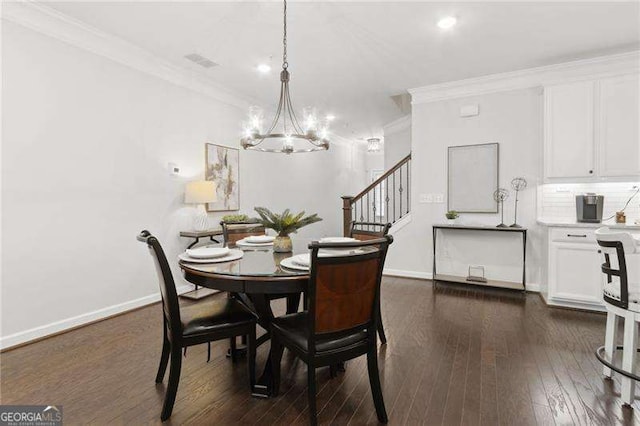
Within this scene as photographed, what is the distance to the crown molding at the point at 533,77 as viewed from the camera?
12.5 feet

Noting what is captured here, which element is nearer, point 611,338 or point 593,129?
point 611,338

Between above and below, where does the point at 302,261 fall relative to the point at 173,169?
below

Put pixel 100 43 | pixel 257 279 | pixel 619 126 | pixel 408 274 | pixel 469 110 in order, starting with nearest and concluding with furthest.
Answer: pixel 257 279
pixel 100 43
pixel 619 126
pixel 469 110
pixel 408 274

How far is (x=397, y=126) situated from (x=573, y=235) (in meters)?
4.35

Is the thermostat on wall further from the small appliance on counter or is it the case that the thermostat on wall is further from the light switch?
the light switch

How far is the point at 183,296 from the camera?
4211 mm

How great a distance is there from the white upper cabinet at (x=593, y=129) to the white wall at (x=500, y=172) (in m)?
0.30

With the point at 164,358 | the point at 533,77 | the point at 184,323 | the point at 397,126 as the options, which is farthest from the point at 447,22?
the point at 397,126

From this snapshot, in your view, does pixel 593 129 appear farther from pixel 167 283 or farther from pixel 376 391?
pixel 167 283

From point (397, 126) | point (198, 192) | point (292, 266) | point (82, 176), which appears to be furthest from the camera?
point (397, 126)

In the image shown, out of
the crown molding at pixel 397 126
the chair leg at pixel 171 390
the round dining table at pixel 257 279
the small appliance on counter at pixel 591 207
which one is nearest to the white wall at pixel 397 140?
the crown molding at pixel 397 126

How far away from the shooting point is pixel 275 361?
6.77 feet

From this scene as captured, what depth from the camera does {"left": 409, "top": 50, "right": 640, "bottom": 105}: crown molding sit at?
3.82m

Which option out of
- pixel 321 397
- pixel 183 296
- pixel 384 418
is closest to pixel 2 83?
pixel 183 296
